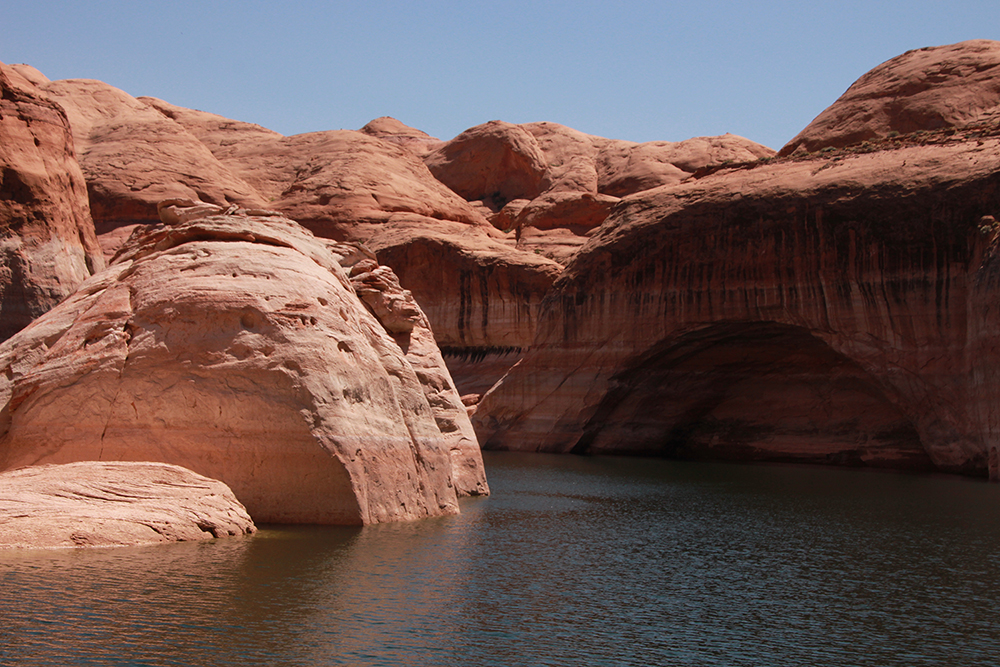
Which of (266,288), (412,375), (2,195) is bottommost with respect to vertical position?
(412,375)

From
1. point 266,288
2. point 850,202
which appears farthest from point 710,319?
point 266,288

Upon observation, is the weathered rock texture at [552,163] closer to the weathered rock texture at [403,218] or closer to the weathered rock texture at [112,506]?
the weathered rock texture at [403,218]

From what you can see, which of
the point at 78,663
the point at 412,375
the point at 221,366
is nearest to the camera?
the point at 78,663

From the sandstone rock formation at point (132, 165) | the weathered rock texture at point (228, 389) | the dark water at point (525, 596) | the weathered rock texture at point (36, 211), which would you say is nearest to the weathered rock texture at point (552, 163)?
the sandstone rock formation at point (132, 165)

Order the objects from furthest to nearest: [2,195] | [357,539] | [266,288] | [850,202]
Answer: [850,202]
[2,195]
[266,288]
[357,539]

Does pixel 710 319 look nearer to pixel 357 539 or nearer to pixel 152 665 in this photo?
pixel 357 539

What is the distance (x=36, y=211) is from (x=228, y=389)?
559 inches

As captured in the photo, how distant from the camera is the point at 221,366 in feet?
49.3

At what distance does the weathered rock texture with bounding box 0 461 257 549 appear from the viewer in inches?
472

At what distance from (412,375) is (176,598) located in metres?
9.22

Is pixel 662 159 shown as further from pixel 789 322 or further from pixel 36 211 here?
pixel 36 211

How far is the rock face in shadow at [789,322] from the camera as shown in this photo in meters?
31.0

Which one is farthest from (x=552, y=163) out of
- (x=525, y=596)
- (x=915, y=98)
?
(x=525, y=596)

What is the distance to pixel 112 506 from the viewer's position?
13.0 metres
